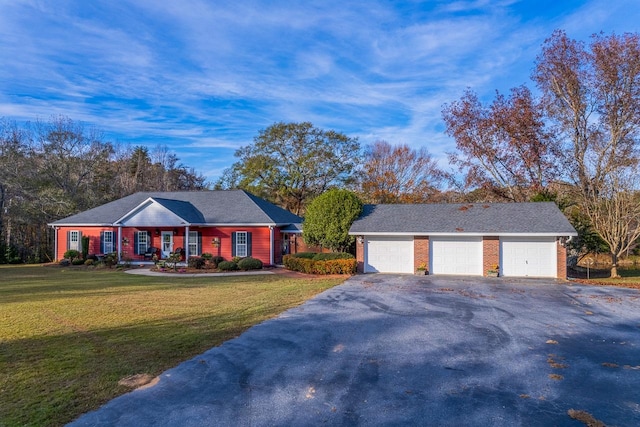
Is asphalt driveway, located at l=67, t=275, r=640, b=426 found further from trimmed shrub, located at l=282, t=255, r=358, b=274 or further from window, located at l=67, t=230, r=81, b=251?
window, located at l=67, t=230, r=81, b=251

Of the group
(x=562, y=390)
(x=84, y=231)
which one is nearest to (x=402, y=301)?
(x=562, y=390)

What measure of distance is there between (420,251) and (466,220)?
114 inches

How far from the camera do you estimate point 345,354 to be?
733 centimetres

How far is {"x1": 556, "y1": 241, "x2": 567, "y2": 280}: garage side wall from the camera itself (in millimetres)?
18312

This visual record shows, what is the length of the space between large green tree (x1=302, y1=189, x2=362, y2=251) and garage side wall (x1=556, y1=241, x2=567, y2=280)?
979 centimetres

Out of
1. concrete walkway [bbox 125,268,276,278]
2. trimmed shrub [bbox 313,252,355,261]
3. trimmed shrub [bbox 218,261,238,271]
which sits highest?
trimmed shrub [bbox 313,252,355,261]

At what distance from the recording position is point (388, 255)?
2078 centimetres

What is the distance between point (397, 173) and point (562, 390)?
3333cm

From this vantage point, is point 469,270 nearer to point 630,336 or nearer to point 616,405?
point 630,336

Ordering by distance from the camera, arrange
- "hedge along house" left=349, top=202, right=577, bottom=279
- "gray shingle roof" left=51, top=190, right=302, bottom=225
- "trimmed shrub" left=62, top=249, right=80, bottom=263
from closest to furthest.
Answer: "hedge along house" left=349, top=202, right=577, bottom=279 → "gray shingle roof" left=51, top=190, right=302, bottom=225 → "trimmed shrub" left=62, top=249, right=80, bottom=263

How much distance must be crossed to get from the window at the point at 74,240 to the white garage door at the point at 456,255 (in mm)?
22435

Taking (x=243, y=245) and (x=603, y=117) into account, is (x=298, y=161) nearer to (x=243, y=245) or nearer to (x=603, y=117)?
(x=243, y=245)

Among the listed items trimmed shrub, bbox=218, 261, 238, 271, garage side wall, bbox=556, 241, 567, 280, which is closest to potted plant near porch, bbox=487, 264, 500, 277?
garage side wall, bbox=556, 241, 567, 280

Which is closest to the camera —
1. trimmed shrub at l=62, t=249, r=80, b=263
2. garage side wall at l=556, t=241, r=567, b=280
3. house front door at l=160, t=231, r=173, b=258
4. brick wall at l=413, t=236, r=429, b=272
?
garage side wall at l=556, t=241, r=567, b=280
